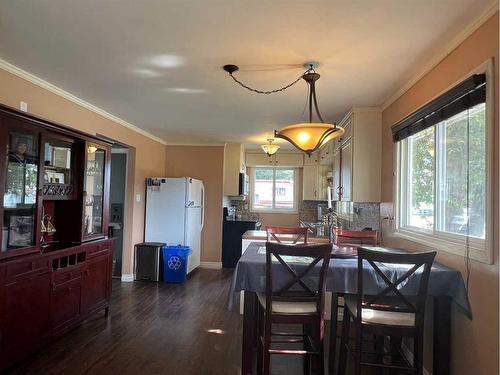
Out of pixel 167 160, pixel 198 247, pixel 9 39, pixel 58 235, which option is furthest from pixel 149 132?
pixel 9 39

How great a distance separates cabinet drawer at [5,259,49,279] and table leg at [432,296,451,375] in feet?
9.61

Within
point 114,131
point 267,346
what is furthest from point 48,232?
point 267,346

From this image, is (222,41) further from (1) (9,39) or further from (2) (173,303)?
(2) (173,303)

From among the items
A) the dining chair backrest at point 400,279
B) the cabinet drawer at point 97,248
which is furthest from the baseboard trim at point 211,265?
the dining chair backrest at point 400,279

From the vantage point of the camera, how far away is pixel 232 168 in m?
6.54

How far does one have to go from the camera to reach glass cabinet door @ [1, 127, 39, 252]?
251 cm

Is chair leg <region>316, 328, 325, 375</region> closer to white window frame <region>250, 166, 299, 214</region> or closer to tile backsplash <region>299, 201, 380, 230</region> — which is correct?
tile backsplash <region>299, 201, 380, 230</region>

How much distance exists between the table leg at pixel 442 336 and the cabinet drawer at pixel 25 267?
2.93 metres

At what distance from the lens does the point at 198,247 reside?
6.27m

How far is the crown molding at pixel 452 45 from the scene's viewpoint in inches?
74.3

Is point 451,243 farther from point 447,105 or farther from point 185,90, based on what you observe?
point 185,90

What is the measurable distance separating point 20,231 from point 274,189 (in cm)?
575

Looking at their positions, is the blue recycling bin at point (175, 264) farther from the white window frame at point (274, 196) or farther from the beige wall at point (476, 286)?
the beige wall at point (476, 286)

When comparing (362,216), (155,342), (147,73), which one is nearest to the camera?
(147,73)
